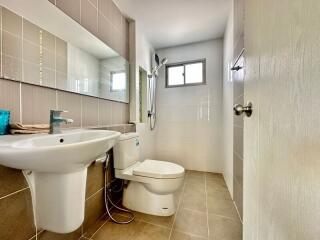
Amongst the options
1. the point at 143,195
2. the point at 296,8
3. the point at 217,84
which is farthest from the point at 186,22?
the point at 143,195

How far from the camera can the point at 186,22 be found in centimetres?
199

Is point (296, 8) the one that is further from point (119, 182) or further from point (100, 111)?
point (119, 182)

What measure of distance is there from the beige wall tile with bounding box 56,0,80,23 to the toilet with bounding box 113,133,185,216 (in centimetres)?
105

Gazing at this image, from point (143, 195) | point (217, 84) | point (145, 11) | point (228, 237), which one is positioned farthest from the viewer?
point (217, 84)

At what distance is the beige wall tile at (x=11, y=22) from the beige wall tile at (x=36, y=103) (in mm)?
281

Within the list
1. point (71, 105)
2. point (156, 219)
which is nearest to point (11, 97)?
point (71, 105)

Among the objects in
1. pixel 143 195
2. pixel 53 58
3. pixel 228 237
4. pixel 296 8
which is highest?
pixel 53 58

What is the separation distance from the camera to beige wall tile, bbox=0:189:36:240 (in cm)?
72

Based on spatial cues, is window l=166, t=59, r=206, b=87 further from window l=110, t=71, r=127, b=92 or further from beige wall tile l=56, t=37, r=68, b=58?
beige wall tile l=56, t=37, r=68, b=58

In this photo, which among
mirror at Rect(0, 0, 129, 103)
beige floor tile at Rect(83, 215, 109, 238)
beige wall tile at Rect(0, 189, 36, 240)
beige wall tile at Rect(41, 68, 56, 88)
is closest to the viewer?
beige wall tile at Rect(0, 189, 36, 240)

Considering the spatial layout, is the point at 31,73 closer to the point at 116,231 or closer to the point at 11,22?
the point at 11,22

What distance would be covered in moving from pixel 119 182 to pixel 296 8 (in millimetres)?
1776

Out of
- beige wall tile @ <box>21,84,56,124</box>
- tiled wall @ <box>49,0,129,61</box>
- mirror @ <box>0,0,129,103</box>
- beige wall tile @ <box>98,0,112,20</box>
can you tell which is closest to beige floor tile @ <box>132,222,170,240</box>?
beige wall tile @ <box>21,84,56,124</box>

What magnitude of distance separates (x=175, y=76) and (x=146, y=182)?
1.99 metres
